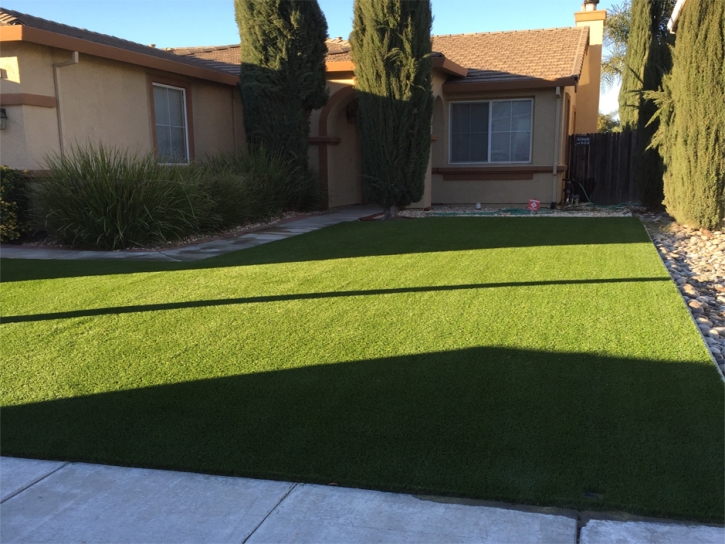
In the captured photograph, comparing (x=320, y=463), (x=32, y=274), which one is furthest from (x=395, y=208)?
(x=320, y=463)

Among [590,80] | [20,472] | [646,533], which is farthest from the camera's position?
[590,80]

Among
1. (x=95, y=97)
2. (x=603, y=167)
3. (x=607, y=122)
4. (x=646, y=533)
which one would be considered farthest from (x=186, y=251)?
(x=607, y=122)

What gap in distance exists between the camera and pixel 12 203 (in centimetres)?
964

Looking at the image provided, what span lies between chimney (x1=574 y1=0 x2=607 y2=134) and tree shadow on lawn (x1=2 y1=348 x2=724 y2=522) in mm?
18294

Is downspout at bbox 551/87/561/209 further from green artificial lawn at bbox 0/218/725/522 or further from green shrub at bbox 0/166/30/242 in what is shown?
green shrub at bbox 0/166/30/242

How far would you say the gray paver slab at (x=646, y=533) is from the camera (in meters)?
2.49

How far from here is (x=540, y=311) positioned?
5.41 m

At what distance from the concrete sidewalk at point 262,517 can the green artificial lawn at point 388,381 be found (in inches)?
4.5

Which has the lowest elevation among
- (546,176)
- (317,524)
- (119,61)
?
(317,524)

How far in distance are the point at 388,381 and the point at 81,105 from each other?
9150mm

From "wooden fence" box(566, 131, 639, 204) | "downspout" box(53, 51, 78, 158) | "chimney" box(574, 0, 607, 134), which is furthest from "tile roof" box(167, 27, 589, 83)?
"downspout" box(53, 51, 78, 158)

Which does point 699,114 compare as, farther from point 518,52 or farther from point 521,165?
point 518,52

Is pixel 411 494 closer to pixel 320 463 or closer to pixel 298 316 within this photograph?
pixel 320 463

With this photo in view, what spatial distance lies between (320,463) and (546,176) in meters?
13.4
